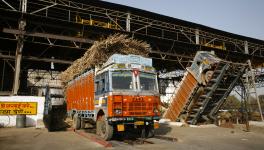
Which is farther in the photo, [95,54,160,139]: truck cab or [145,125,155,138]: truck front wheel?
[145,125,155,138]: truck front wheel

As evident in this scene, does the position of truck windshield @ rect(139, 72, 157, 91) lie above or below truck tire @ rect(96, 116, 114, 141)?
above

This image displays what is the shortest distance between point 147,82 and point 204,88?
539 centimetres

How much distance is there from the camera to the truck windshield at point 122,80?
9691 millimetres

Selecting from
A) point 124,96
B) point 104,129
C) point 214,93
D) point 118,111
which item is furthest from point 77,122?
point 214,93

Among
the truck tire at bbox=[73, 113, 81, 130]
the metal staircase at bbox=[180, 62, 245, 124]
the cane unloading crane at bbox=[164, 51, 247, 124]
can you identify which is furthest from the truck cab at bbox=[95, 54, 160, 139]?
the metal staircase at bbox=[180, 62, 245, 124]

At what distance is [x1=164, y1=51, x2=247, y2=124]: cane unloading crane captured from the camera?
14266 millimetres

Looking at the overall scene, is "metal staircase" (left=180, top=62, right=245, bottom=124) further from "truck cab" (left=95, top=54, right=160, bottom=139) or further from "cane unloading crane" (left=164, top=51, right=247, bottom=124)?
"truck cab" (left=95, top=54, right=160, bottom=139)

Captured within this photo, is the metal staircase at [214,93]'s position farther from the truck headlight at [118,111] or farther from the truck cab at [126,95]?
the truck headlight at [118,111]

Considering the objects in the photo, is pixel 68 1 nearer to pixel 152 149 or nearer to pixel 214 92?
pixel 214 92

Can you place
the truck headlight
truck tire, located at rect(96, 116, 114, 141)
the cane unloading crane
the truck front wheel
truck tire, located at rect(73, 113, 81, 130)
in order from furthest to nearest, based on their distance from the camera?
the cane unloading crane → truck tire, located at rect(73, 113, 81, 130) → the truck front wheel → truck tire, located at rect(96, 116, 114, 141) → the truck headlight

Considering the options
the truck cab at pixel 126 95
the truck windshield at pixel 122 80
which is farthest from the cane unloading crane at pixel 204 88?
the truck windshield at pixel 122 80

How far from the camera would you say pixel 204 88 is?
14.4 metres

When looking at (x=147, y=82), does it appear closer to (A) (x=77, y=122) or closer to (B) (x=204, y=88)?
(B) (x=204, y=88)

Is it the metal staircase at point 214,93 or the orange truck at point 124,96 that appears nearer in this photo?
the orange truck at point 124,96
